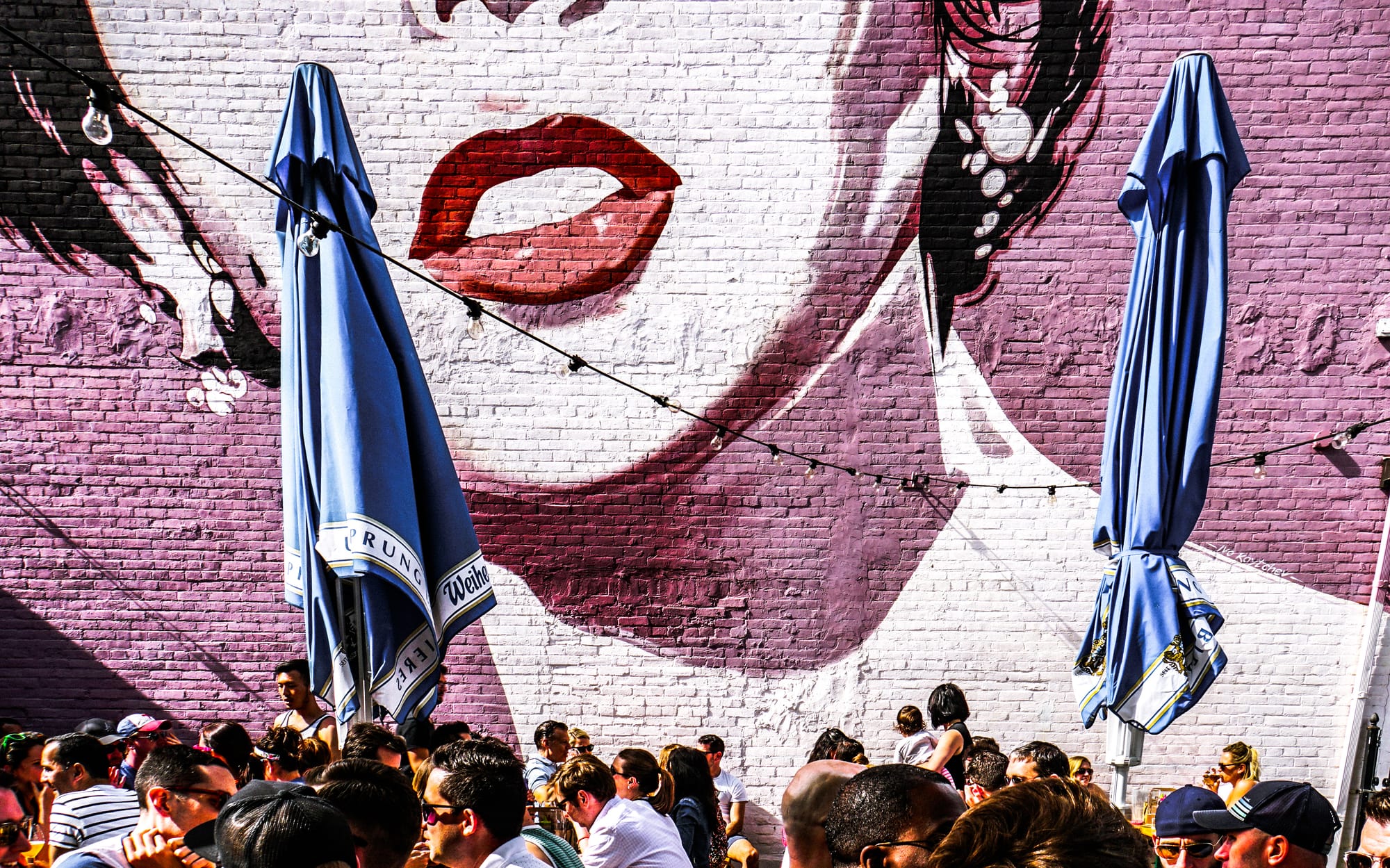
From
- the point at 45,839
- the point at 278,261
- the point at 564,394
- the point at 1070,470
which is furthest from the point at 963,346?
the point at 45,839

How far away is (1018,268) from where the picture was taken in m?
7.34

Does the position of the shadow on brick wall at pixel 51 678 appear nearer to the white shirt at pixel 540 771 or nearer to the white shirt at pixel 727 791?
the white shirt at pixel 540 771

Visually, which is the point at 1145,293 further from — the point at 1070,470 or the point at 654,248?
the point at 654,248

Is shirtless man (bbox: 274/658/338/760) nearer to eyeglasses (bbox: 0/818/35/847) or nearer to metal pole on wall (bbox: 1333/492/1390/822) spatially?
eyeglasses (bbox: 0/818/35/847)

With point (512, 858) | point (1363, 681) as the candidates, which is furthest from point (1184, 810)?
point (1363, 681)

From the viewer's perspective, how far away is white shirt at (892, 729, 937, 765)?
6438 mm

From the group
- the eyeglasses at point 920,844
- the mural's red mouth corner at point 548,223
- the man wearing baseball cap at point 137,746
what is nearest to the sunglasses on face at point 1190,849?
the eyeglasses at point 920,844

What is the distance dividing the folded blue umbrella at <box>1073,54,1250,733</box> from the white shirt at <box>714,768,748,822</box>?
2.50 meters

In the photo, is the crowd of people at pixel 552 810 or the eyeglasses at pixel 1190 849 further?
the eyeglasses at pixel 1190 849

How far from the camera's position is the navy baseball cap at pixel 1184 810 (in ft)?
10.6

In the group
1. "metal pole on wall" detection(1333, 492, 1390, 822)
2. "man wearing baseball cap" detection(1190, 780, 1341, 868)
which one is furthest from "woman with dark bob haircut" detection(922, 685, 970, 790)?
"man wearing baseball cap" detection(1190, 780, 1341, 868)

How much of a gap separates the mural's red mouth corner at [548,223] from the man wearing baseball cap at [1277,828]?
17.2 feet

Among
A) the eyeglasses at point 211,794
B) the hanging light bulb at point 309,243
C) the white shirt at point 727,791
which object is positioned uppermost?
the hanging light bulb at point 309,243

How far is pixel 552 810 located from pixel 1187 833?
256 cm
